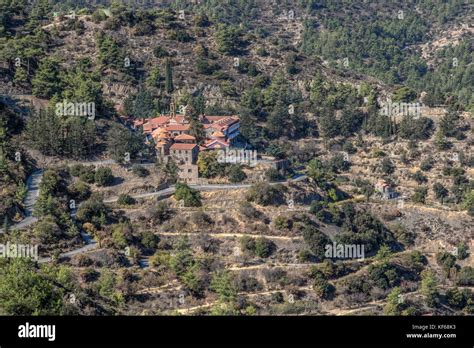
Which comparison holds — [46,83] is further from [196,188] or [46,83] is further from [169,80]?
[196,188]

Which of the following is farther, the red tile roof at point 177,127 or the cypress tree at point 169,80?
the cypress tree at point 169,80

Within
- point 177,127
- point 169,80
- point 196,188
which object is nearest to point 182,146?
point 196,188

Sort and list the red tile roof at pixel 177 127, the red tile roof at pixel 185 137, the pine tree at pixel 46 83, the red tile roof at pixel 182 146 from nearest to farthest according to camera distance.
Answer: the red tile roof at pixel 182 146, the red tile roof at pixel 185 137, the red tile roof at pixel 177 127, the pine tree at pixel 46 83

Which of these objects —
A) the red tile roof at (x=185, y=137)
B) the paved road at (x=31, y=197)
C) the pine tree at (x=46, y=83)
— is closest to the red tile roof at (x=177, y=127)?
the red tile roof at (x=185, y=137)

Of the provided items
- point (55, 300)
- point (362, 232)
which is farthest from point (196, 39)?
point (55, 300)

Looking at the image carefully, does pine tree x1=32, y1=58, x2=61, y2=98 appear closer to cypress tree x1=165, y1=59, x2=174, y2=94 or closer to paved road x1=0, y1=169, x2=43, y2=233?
paved road x1=0, y1=169, x2=43, y2=233

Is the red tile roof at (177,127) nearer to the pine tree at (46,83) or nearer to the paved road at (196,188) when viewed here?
the paved road at (196,188)

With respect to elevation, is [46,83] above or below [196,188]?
above

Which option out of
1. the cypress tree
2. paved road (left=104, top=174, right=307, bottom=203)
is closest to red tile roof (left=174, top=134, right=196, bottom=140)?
paved road (left=104, top=174, right=307, bottom=203)
